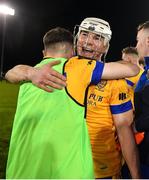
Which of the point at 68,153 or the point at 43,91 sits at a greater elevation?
the point at 43,91

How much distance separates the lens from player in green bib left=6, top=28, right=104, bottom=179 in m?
2.23

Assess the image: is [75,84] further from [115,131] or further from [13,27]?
[13,27]

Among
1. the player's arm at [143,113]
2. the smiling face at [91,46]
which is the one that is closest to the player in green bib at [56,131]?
the player's arm at [143,113]

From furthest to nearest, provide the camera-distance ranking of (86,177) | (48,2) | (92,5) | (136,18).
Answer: (48,2) < (92,5) < (136,18) < (86,177)

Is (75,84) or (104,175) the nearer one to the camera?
(75,84)

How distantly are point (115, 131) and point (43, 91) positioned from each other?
911 mm

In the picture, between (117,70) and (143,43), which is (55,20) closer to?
(143,43)

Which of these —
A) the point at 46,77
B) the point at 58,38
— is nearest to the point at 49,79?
the point at 46,77

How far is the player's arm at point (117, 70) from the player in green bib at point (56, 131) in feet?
0.15

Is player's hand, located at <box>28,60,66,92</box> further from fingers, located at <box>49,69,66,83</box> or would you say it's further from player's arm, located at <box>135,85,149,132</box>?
player's arm, located at <box>135,85,149,132</box>

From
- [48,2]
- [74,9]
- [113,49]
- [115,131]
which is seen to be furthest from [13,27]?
[115,131]

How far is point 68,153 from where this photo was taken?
2227mm

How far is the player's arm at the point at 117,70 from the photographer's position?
2.40 metres

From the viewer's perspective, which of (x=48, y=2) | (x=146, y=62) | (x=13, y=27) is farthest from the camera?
(x=13, y=27)
